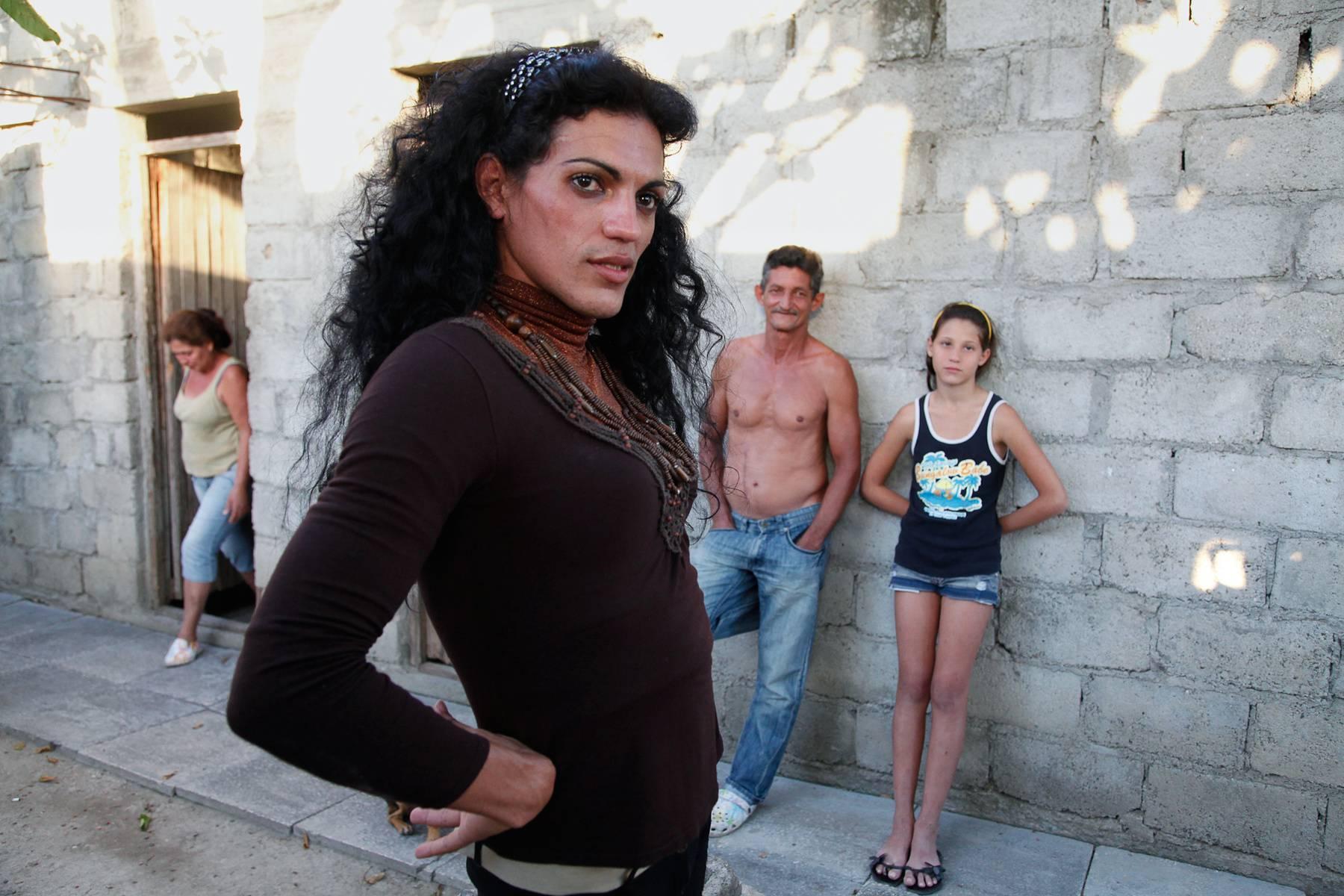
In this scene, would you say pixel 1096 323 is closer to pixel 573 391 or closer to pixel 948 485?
pixel 948 485

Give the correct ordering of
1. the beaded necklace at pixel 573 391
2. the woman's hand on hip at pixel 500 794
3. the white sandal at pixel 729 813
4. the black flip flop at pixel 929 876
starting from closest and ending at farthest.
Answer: the woman's hand on hip at pixel 500 794, the beaded necklace at pixel 573 391, the black flip flop at pixel 929 876, the white sandal at pixel 729 813

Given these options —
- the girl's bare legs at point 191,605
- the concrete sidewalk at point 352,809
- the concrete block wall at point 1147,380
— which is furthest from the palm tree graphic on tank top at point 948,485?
the girl's bare legs at point 191,605

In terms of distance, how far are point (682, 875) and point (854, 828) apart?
98.7 inches

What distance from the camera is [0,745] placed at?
4.56 metres

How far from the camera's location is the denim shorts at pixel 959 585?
3377 mm

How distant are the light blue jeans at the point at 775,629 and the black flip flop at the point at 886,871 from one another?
1.67ft

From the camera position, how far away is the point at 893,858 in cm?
341

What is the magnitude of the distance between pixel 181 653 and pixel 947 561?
4262 mm

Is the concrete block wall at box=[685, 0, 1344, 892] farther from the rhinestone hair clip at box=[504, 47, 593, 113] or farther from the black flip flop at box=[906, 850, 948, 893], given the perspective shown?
the rhinestone hair clip at box=[504, 47, 593, 113]

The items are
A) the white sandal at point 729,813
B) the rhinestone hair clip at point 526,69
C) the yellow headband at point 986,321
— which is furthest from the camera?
the white sandal at point 729,813

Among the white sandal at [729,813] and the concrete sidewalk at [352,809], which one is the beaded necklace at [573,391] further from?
the white sandal at [729,813]

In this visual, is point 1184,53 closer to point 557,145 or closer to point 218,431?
point 557,145

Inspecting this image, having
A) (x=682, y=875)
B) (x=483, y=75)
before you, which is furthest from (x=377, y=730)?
(x=483, y=75)

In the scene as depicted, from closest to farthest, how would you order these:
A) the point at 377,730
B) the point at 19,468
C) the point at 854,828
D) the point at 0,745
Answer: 1. the point at 377,730
2. the point at 854,828
3. the point at 0,745
4. the point at 19,468
